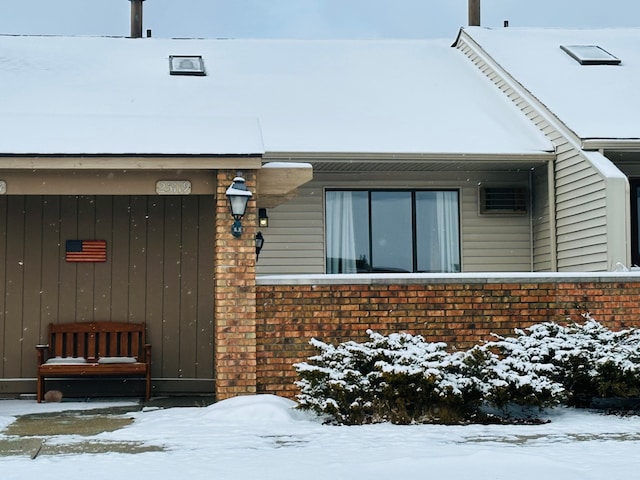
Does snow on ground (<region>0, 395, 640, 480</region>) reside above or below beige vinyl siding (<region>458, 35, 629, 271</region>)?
below

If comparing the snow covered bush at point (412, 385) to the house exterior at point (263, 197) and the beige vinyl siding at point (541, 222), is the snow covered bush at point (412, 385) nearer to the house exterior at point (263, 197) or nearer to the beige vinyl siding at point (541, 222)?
the house exterior at point (263, 197)

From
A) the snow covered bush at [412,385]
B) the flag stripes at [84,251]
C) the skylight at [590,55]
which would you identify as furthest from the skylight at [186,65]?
the snow covered bush at [412,385]

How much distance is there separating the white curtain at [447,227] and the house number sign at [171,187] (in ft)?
17.0

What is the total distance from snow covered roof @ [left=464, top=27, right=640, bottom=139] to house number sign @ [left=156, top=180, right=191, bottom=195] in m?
5.77

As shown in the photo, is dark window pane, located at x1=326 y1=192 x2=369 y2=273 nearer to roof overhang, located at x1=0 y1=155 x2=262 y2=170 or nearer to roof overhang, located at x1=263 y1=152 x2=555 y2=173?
roof overhang, located at x1=263 y1=152 x2=555 y2=173

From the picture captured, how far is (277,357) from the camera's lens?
10.2 m

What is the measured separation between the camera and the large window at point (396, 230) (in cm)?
1428

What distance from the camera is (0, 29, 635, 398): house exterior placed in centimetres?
1026

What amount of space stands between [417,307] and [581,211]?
156 inches

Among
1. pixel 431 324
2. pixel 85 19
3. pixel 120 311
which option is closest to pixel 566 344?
pixel 431 324

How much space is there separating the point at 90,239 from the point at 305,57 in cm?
676

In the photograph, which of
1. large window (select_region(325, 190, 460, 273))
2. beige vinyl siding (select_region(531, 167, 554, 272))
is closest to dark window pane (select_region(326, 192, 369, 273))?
large window (select_region(325, 190, 460, 273))

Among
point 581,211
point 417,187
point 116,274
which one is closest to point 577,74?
point 581,211

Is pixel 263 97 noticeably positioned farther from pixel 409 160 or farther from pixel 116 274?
pixel 116 274
